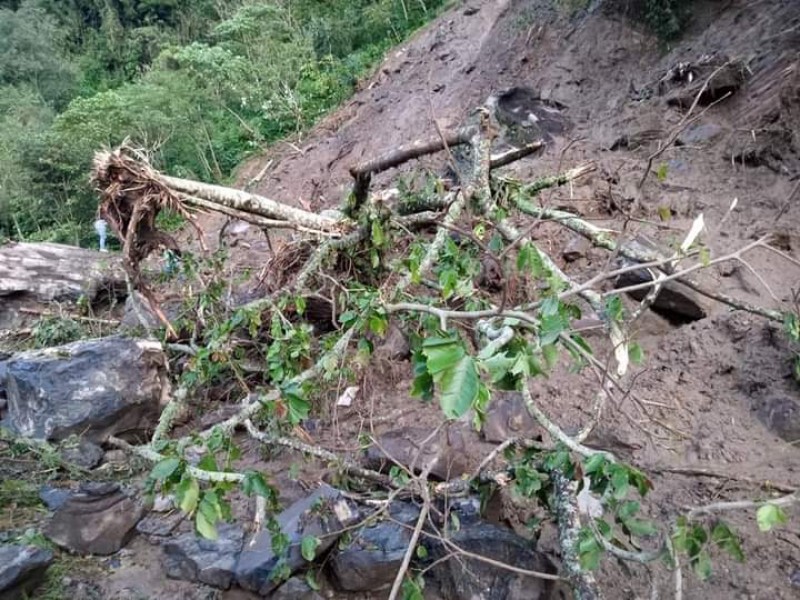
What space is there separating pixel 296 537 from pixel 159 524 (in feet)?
3.00

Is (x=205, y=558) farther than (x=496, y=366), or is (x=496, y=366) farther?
(x=205, y=558)

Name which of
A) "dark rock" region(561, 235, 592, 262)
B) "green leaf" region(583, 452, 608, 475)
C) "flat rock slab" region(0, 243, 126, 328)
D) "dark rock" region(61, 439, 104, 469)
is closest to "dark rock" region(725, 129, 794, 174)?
"dark rock" region(561, 235, 592, 262)

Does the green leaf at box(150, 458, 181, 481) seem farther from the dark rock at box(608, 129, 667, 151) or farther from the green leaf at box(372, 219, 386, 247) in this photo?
the dark rock at box(608, 129, 667, 151)

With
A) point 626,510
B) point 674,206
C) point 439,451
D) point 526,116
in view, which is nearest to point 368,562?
point 439,451

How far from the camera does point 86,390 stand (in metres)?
3.73

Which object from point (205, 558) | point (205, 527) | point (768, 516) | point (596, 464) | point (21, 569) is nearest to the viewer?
point (768, 516)

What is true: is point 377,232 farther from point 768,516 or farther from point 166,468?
point 768,516

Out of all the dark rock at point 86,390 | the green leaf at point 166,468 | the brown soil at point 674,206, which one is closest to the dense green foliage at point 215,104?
the brown soil at point 674,206

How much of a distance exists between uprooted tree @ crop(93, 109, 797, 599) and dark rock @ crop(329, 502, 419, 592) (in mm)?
104

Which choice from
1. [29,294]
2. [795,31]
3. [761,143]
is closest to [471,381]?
[761,143]

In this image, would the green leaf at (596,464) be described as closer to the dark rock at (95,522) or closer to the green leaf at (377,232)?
the green leaf at (377,232)

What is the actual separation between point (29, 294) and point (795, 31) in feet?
23.7

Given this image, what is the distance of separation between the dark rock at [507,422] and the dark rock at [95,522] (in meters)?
1.80

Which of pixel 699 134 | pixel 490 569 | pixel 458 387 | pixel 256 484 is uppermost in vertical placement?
pixel 458 387
